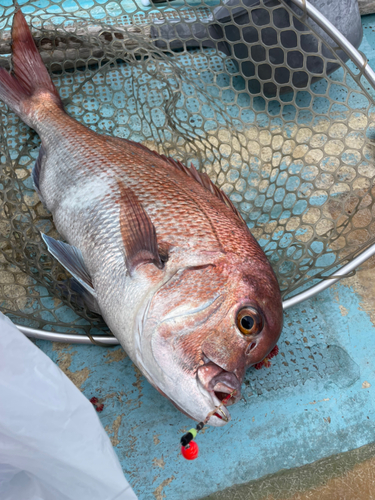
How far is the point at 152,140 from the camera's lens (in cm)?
232

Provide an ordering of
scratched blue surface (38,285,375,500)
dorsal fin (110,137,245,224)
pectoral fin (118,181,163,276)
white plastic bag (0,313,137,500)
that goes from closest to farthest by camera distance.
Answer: white plastic bag (0,313,137,500)
pectoral fin (118,181,163,276)
scratched blue surface (38,285,375,500)
dorsal fin (110,137,245,224)

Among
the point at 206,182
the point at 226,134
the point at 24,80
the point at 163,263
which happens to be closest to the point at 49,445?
the point at 163,263

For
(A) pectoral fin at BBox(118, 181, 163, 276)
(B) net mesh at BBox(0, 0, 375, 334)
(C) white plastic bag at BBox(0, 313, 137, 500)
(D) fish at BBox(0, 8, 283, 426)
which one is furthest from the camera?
(B) net mesh at BBox(0, 0, 375, 334)

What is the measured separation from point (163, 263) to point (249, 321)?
335 mm

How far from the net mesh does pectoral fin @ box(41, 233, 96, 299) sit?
16 cm

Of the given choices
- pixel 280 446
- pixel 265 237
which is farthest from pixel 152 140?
pixel 280 446

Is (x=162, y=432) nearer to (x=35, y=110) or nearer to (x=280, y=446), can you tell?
(x=280, y=446)

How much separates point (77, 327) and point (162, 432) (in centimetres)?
52

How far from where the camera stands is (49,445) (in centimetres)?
101

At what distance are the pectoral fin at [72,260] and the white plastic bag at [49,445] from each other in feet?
1.39

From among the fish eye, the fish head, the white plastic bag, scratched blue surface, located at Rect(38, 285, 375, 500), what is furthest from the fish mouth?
scratched blue surface, located at Rect(38, 285, 375, 500)

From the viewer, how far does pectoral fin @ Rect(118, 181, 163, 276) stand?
129 cm

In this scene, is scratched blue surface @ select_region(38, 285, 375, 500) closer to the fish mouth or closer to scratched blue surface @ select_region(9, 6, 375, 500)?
scratched blue surface @ select_region(9, 6, 375, 500)

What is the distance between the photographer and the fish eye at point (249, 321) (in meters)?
1.16
